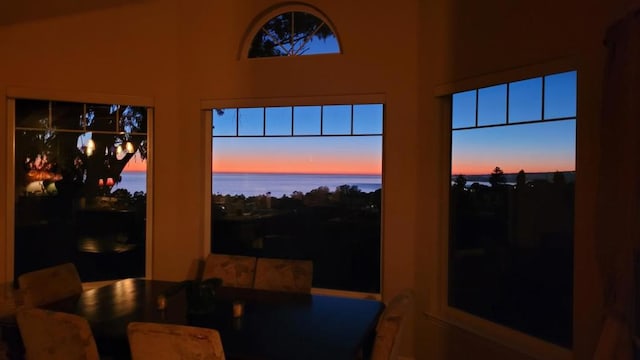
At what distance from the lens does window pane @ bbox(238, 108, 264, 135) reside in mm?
4180

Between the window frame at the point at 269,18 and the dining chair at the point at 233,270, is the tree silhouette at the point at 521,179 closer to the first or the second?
the window frame at the point at 269,18

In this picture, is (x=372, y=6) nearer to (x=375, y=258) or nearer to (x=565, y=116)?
(x=565, y=116)

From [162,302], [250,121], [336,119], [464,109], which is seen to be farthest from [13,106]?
[464,109]

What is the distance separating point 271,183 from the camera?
4.24 meters

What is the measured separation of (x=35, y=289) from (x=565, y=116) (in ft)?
11.1

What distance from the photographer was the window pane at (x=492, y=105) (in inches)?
124

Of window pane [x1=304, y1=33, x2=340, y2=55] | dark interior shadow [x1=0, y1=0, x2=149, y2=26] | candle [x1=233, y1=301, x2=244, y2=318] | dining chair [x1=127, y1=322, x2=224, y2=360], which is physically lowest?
candle [x1=233, y1=301, x2=244, y2=318]

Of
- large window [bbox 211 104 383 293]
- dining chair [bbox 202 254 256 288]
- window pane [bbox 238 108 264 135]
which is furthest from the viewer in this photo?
window pane [bbox 238 108 264 135]

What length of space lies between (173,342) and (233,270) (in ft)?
5.26

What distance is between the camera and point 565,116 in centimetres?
275

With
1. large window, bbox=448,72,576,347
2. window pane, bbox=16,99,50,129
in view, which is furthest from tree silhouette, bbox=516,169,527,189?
window pane, bbox=16,99,50,129

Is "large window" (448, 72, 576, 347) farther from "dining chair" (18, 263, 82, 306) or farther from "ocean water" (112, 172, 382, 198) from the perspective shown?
"dining chair" (18, 263, 82, 306)

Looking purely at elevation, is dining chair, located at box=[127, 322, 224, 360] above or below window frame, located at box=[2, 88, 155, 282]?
below

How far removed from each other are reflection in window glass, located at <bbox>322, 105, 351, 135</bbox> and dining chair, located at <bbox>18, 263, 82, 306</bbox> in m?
2.22
